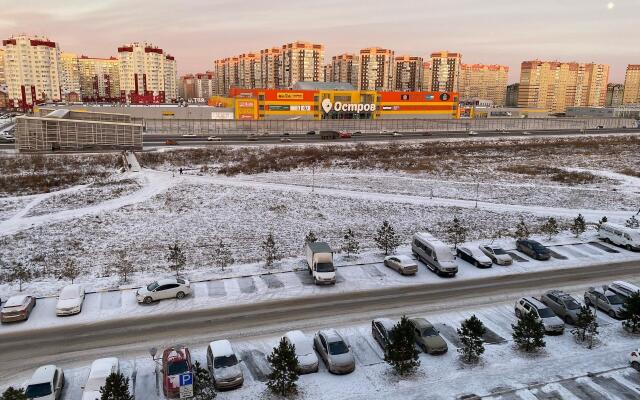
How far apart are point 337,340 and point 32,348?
13788mm

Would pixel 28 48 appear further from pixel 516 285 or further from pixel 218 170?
pixel 516 285

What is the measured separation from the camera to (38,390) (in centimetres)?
1602

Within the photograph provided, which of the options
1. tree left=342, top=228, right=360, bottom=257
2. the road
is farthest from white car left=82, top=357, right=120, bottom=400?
tree left=342, top=228, right=360, bottom=257

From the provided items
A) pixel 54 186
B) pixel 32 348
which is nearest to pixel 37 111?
pixel 54 186

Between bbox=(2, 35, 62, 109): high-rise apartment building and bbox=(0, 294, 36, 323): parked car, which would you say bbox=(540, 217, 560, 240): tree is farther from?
bbox=(2, 35, 62, 109): high-rise apartment building

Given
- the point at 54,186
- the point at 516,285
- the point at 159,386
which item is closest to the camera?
the point at 159,386

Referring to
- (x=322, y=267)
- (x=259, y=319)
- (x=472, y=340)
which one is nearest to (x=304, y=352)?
(x=259, y=319)

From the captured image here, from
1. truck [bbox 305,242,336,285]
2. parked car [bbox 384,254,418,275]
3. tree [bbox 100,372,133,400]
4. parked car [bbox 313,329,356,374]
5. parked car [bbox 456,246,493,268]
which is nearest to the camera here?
tree [bbox 100,372,133,400]

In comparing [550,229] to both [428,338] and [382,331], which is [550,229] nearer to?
[428,338]

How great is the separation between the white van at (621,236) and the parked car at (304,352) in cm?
2732

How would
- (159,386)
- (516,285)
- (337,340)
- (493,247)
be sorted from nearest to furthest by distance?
(159,386), (337,340), (516,285), (493,247)

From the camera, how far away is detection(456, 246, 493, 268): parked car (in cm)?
3036

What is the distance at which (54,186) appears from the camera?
5078 centimetres

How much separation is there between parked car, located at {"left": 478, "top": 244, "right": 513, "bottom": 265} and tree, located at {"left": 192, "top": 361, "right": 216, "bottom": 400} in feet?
70.5
